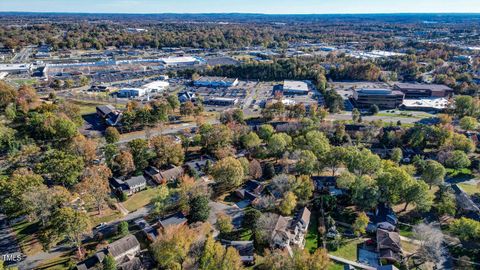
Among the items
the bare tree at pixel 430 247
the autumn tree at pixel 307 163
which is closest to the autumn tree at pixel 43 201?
the autumn tree at pixel 307 163

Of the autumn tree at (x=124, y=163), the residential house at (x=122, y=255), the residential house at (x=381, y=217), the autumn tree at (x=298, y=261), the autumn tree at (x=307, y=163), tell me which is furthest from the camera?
the autumn tree at (x=124, y=163)

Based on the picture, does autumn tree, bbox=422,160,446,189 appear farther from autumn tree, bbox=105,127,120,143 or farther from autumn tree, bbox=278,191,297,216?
autumn tree, bbox=105,127,120,143

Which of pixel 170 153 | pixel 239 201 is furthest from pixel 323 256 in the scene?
pixel 170 153

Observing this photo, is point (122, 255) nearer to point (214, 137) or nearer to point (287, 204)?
point (287, 204)

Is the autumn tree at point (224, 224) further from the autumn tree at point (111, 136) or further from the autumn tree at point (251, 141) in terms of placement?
the autumn tree at point (111, 136)

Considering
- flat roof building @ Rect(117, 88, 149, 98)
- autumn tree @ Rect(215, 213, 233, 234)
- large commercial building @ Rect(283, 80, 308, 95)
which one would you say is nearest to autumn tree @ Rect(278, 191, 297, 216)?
autumn tree @ Rect(215, 213, 233, 234)

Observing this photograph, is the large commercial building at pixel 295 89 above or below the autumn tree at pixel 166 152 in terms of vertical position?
above
